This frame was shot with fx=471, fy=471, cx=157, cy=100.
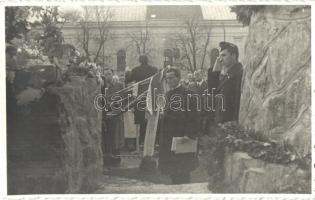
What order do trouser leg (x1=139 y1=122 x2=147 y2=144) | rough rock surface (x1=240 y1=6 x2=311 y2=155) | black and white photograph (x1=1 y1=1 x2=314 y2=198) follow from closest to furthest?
rough rock surface (x1=240 y1=6 x2=311 y2=155)
black and white photograph (x1=1 y1=1 x2=314 y2=198)
trouser leg (x1=139 y1=122 x2=147 y2=144)

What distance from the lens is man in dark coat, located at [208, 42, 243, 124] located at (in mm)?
5734

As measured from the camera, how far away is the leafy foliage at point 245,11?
5.66 metres

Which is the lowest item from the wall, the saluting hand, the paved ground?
the paved ground

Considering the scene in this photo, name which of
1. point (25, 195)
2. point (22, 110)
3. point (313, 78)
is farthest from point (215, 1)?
point (25, 195)

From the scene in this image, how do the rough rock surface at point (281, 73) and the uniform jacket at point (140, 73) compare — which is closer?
the rough rock surface at point (281, 73)

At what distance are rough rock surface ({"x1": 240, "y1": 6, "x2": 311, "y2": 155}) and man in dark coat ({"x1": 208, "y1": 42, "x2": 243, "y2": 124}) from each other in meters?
0.15

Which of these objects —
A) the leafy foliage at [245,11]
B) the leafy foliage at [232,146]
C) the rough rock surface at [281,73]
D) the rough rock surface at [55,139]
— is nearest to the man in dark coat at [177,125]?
the leafy foliage at [232,146]

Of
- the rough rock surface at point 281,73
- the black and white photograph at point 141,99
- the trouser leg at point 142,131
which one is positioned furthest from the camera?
the trouser leg at point 142,131

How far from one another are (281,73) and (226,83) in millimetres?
661

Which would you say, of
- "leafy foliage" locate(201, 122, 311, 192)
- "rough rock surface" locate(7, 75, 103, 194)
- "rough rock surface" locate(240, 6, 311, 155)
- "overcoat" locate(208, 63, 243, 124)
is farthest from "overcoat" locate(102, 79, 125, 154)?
"rough rock surface" locate(240, 6, 311, 155)

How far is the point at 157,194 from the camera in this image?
577 centimetres

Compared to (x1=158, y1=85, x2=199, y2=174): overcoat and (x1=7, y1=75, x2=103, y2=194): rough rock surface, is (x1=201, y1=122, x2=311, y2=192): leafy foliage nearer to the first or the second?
(x1=158, y1=85, x2=199, y2=174): overcoat

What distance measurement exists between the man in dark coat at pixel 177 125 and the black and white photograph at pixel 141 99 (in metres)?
0.01

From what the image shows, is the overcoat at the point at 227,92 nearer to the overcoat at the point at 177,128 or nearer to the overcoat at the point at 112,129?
the overcoat at the point at 177,128
